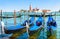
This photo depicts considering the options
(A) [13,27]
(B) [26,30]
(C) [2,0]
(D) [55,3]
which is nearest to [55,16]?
(D) [55,3]

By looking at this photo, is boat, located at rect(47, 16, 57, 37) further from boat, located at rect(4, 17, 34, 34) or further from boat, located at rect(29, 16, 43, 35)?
boat, located at rect(4, 17, 34, 34)

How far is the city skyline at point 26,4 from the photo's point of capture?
119 inches

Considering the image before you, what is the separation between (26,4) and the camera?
3.03 meters

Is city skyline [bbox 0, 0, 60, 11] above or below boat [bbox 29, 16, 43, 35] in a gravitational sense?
above

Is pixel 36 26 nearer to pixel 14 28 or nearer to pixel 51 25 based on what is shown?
pixel 51 25

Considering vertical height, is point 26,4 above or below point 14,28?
above

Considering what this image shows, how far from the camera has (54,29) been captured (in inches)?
123

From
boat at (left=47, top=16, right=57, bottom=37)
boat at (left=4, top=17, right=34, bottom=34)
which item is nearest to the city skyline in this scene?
boat at (left=47, top=16, right=57, bottom=37)

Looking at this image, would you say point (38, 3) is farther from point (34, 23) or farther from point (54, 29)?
Answer: point (54, 29)

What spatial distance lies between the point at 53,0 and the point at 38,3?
0.28 meters

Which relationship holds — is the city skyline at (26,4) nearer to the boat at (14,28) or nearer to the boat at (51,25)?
the boat at (51,25)

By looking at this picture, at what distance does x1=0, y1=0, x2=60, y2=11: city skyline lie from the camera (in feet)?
9.89

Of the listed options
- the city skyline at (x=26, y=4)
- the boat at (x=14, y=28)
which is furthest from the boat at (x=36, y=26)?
the city skyline at (x=26, y=4)

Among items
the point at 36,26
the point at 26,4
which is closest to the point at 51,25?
the point at 36,26
